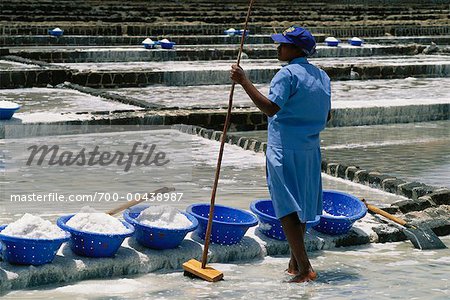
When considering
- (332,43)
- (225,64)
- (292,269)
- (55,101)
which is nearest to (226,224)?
(292,269)

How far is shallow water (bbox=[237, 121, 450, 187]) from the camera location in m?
9.42

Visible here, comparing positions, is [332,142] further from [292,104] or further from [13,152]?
[292,104]

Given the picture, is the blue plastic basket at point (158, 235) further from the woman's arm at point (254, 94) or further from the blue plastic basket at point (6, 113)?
Answer: the blue plastic basket at point (6, 113)

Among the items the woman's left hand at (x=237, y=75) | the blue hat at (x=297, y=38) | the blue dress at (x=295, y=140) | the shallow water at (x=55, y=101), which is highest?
the blue hat at (x=297, y=38)

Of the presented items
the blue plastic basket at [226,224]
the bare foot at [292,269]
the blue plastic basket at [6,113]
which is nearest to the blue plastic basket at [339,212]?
the blue plastic basket at [226,224]

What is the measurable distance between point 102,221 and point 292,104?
124 cm

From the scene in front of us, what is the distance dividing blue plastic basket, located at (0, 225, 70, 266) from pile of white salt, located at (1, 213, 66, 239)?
52 mm

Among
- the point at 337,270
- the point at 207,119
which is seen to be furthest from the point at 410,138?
the point at 337,270

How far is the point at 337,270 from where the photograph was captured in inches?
218

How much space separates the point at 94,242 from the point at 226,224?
0.80m

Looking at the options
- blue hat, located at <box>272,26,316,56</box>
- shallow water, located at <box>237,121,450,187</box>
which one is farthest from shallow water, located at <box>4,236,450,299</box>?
shallow water, located at <box>237,121,450,187</box>

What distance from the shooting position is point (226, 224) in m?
5.67

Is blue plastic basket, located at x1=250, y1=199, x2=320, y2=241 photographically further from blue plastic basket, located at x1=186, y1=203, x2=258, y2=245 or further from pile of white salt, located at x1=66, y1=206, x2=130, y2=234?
pile of white salt, located at x1=66, y1=206, x2=130, y2=234

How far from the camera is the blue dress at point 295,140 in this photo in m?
5.01
